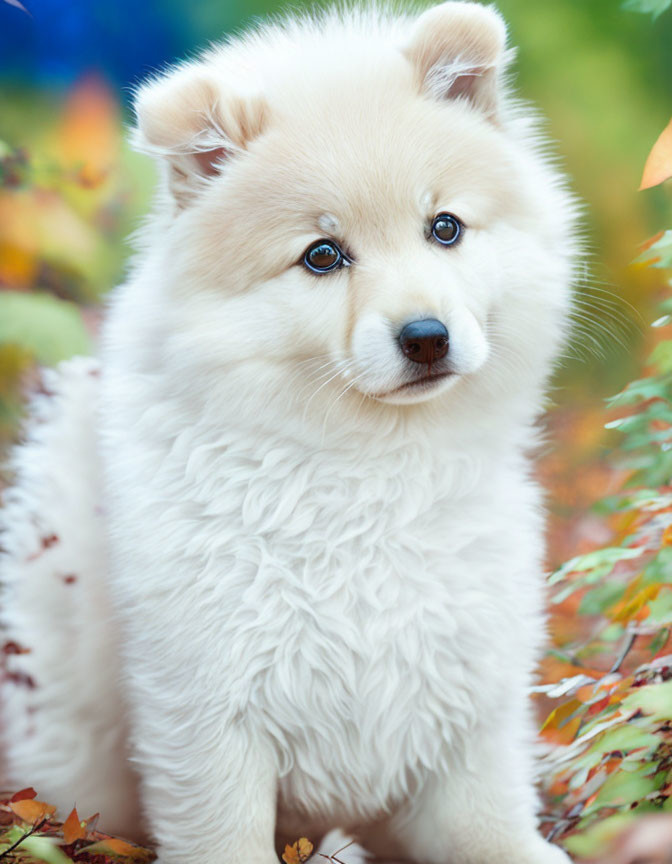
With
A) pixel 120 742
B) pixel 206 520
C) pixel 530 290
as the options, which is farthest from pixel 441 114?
pixel 120 742

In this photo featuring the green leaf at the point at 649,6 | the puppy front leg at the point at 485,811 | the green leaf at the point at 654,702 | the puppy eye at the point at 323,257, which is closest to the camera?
the green leaf at the point at 654,702

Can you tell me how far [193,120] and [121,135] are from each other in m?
0.48

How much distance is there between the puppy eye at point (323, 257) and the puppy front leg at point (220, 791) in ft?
Result: 2.45

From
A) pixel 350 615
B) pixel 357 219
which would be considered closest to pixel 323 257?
pixel 357 219

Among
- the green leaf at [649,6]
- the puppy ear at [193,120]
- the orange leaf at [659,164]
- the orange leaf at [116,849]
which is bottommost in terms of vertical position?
the orange leaf at [116,849]

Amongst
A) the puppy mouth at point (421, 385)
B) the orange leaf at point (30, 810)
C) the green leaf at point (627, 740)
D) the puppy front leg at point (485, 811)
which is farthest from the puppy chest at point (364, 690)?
the orange leaf at point (30, 810)

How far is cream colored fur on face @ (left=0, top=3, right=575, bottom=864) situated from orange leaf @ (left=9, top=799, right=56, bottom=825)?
0.59 ft

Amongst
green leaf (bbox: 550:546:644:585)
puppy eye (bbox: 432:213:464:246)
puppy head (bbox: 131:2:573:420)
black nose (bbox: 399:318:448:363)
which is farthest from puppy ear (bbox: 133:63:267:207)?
green leaf (bbox: 550:546:644:585)

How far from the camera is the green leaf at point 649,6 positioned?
1942 mm

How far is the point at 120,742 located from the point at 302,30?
1393mm

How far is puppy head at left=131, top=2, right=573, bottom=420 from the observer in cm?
157

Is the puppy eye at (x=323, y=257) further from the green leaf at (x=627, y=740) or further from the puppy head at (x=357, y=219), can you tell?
the green leaf at (x=627, y=740)

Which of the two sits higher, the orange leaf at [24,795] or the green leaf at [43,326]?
the green leaf at [43,326]

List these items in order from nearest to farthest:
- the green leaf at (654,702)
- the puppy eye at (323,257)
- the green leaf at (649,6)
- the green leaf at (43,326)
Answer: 1. the green leaf at (654,702)
2. the puppy eye at (323,257)
3. the green leaf at (649,6)
4. the green leaf at (43,326)
